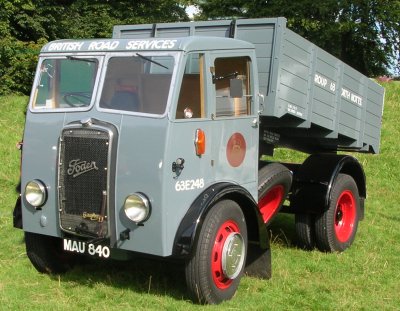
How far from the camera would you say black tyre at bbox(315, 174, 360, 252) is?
7.67 metres

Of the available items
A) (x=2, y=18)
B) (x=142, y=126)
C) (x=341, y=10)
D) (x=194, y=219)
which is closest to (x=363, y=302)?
(x=194, y=219)

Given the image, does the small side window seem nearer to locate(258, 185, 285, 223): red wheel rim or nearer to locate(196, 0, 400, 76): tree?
locate(258, 185, 285, 223): red wheel rim

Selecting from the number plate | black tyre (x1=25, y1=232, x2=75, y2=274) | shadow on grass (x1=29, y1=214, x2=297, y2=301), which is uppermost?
the number plate

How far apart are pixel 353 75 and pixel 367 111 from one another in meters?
0.64

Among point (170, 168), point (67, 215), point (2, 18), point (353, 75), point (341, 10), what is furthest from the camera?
point (341, 10)

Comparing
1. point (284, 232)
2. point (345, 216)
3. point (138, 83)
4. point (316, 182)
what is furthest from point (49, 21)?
point (138, 83)

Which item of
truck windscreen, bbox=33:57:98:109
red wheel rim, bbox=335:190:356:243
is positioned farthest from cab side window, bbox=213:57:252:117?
red wheel rim, bbox=335:190:356:243

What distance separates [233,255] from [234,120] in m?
1.23

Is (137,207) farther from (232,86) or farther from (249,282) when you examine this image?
(249,282)

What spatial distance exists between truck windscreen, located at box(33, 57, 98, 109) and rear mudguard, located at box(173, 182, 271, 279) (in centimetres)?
134

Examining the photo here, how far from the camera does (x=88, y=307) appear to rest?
18.1 feet

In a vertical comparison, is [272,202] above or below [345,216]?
above

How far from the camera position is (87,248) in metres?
5.58

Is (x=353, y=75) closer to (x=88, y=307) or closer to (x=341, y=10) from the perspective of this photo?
(x=88, y=307)
